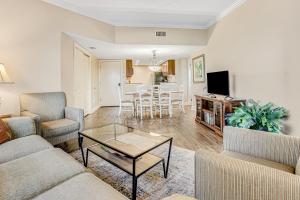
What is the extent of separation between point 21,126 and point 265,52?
3.62 meters

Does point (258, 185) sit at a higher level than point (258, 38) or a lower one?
lower

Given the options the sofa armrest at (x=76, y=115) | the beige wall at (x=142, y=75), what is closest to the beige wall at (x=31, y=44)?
the sofa armrest at (x=76, y=115)

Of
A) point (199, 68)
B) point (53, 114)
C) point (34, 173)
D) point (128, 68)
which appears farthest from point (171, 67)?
point (34, 173)

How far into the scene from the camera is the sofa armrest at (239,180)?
75 cm

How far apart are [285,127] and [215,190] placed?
228cm

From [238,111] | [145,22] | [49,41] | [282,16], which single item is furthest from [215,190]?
[145,22]

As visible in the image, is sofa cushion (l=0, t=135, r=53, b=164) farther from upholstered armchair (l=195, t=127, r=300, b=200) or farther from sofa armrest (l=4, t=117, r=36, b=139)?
upholstered armchair (l=195, t=127, r=300, b=200)

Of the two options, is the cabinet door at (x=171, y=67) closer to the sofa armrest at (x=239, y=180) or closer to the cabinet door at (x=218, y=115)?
the cabinet door at (x=218, y=115)

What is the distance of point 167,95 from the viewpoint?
554 centimetres

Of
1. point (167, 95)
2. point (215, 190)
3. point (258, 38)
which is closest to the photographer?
point (215, 190)

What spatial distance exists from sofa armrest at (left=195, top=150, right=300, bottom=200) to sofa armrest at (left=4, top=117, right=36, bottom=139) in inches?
75.1

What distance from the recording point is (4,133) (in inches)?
68.4

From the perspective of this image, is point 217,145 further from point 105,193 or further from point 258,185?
point 105,193

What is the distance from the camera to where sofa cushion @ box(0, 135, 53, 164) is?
147 centimetres
